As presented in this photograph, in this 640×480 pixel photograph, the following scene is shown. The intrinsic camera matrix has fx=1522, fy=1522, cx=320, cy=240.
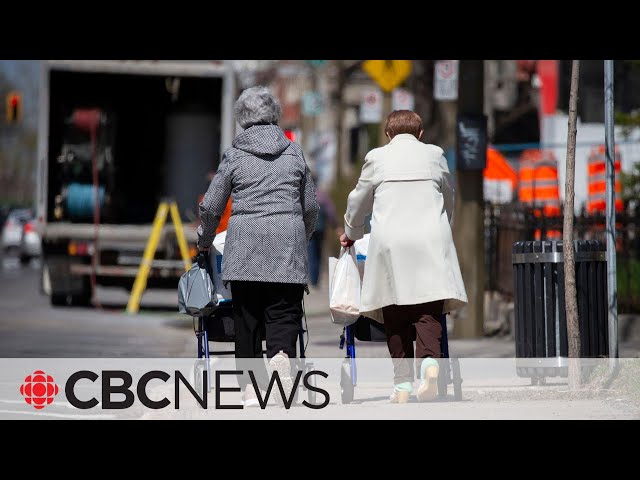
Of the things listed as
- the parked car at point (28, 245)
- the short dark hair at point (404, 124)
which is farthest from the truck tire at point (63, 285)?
the parked car at point (28, 245)

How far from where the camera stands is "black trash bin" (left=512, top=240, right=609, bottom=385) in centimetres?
965

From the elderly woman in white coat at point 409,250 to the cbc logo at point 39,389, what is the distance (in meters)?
2.14

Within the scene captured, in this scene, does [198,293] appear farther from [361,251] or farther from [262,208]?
[361,251]

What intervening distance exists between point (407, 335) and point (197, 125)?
11.5 m

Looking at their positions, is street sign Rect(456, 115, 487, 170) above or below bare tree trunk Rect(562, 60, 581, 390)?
above

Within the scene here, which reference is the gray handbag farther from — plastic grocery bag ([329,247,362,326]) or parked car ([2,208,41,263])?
parked car ([2,208,41,263])

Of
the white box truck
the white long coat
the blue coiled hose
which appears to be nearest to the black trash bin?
the white long coat

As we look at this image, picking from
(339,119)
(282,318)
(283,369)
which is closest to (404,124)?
(282,318)

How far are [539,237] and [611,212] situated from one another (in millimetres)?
5568

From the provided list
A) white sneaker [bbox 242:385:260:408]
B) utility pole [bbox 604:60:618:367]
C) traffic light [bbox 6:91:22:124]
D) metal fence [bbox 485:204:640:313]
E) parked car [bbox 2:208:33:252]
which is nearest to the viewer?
white sneaker [bbox 242:385:260:408]

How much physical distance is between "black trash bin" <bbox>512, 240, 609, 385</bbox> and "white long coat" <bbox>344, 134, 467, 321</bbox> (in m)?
1.31
